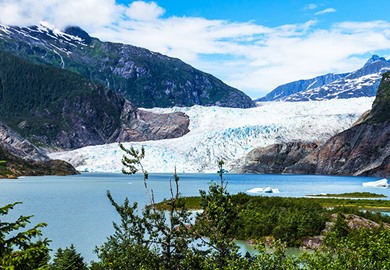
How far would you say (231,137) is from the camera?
461 ft

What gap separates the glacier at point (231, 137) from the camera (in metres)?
137

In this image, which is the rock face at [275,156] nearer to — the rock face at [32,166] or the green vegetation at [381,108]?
the green vegetation at [381,108]

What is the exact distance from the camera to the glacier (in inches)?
5399

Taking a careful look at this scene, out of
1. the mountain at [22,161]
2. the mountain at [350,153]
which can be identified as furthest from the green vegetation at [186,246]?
the mountain at [350,153]

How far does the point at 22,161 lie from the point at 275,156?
68.3m

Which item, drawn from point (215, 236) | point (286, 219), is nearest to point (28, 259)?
point (215, 236)

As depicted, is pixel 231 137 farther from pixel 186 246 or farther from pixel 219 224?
pixel 219 224

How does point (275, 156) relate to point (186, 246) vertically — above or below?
below

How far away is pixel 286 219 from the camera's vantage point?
3744cm

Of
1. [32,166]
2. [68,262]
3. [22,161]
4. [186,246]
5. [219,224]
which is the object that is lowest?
[32,166]

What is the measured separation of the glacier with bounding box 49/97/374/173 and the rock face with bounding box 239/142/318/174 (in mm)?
1606

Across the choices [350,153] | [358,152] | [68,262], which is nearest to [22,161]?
[350,153]

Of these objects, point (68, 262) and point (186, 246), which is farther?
point (68, 262)

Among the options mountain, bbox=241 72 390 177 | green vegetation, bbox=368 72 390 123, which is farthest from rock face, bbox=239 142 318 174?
green vegetation, bbox=368 72 390 123
